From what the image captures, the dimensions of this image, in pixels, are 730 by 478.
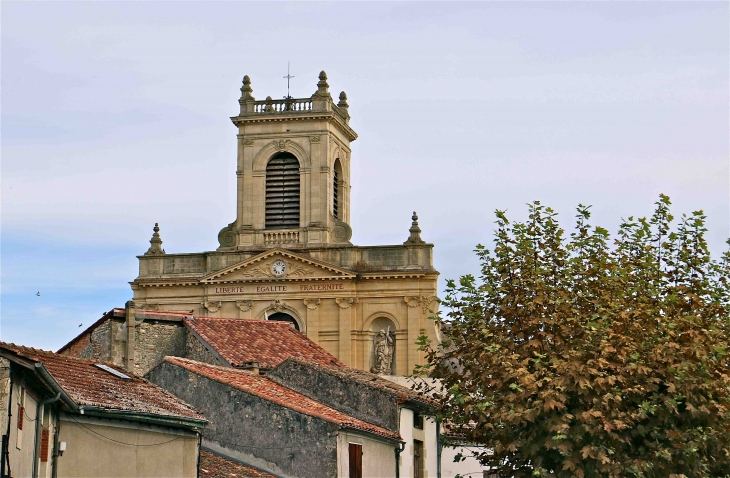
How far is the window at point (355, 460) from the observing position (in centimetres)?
2949

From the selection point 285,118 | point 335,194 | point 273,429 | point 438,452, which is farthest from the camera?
point 335,194

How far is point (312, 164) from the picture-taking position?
216ft

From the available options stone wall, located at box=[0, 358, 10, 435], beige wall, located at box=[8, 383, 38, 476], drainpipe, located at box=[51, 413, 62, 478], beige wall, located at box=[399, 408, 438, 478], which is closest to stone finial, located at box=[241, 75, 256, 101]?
beige wall, located at box=[399, 408, 438, 478]

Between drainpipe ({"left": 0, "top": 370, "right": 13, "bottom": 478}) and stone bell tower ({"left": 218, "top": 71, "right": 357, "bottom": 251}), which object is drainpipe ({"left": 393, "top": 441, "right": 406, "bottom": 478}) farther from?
stone bell tower ({"left": 218, "top": 71, "right": 357, "bottom": 251})

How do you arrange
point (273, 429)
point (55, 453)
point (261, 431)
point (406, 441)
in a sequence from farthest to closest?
point (406, 441)
point (261, 431)
point (273, 429)
point (55, 453)

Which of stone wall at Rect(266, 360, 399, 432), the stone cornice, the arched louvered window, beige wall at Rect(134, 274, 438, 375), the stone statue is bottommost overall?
stone wall at Rect(266, 360, 399, 432)

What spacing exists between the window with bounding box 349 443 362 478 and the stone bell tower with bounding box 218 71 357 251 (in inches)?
1379

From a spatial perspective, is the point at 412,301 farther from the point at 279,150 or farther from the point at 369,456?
the point at 369,456

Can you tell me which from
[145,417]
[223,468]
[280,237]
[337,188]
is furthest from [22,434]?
[337,188]

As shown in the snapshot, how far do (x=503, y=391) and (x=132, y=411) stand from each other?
23.1 feet

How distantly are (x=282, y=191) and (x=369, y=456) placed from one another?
119 ft

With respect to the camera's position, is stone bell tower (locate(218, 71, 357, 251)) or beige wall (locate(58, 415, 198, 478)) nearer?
beige wall (locate(58, 415, 198, 478))

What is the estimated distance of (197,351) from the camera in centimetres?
3609

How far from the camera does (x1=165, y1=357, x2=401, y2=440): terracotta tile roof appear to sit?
29.8m
